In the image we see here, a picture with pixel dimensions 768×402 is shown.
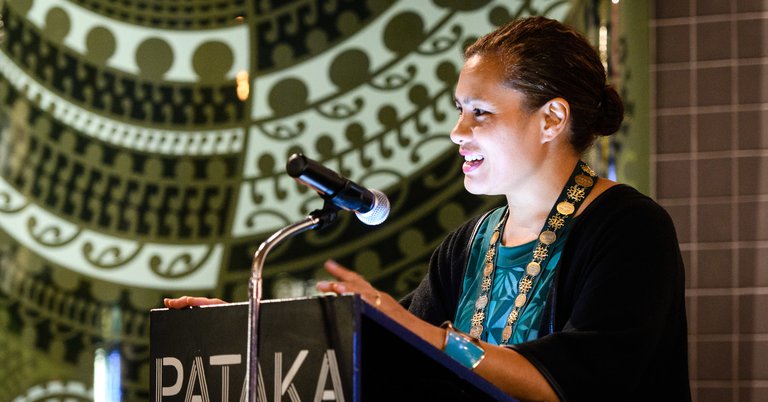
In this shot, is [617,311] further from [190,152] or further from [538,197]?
[190,152]

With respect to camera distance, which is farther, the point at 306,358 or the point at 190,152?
the point at 190,152

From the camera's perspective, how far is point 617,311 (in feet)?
6.06

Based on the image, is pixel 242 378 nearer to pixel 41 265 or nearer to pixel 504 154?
pixel 504 154

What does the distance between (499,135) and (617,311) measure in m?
0.52

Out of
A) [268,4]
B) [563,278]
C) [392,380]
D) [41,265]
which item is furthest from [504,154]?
[41,265]

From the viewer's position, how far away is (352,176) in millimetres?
3988

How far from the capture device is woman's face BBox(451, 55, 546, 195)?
221 centimetres

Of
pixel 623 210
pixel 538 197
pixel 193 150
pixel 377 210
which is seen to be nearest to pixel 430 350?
pixel 377 210

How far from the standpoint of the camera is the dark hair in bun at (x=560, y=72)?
2.21m

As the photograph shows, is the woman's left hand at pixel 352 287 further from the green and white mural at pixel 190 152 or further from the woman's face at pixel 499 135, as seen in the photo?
the green and white mural at pixel 190 152

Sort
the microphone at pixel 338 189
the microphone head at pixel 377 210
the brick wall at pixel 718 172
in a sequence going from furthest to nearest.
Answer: the brick wall at pixel 718 172 → the microphone head at pixel 377 210 → the microphone at pixel 338 189

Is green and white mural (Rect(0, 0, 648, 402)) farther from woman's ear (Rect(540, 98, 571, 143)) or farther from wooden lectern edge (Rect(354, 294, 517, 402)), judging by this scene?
wooden lectern edge (Rect(354, 294, 517, 402))

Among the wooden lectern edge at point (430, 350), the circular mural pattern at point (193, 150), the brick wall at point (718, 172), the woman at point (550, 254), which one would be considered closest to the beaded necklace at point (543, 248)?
the woman at point (550, 254)

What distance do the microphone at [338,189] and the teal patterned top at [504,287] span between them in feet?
1.69
